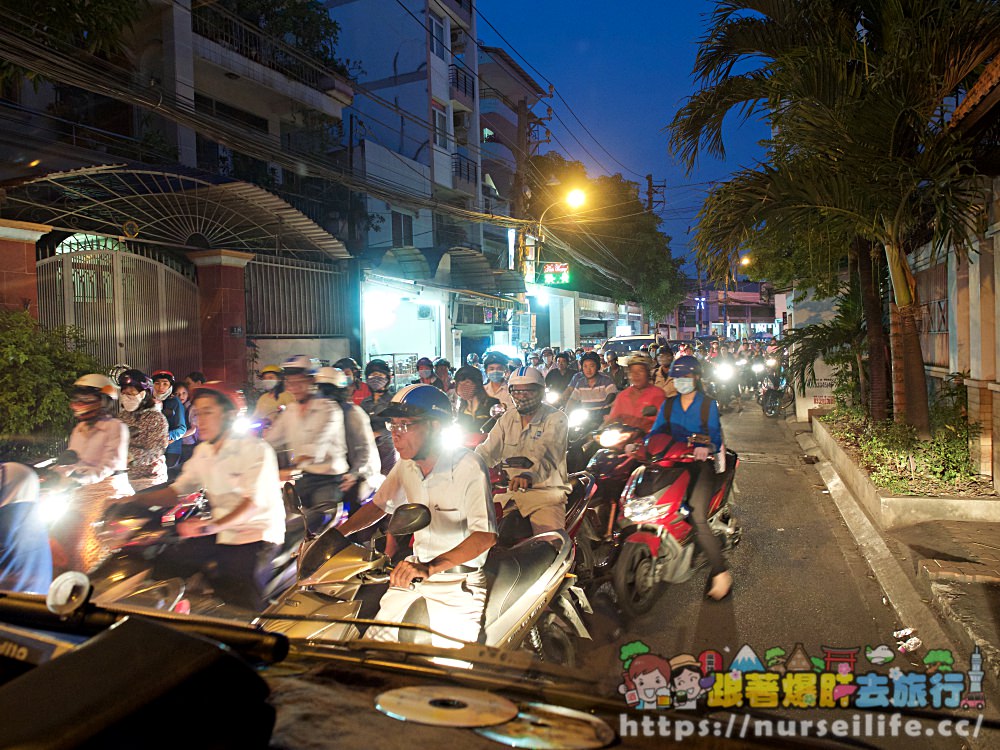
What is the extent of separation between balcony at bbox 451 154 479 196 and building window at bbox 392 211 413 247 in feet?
17.0

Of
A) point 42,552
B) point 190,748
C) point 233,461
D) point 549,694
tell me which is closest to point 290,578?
point 233,461

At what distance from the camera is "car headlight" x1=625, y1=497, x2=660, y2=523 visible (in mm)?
5582

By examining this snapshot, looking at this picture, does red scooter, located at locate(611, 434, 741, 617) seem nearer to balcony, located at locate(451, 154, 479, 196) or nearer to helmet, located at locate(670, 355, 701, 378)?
helmet, located at locate(670, 355, 701, 378)

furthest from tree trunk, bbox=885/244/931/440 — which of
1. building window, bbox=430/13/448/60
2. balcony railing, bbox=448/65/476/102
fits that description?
balcony railing, bbox=448/65/476/102

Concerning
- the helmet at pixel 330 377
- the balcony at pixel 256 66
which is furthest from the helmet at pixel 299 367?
the balcony at pixel 256 66

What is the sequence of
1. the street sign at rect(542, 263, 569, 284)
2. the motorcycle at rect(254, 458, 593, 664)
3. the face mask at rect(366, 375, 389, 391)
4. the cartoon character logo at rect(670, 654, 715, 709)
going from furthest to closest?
the street sign at rect(542, 263, 569, 284), the face mask at rect(366, 375, 389, 391), the motorcycle at rect(254, 458, 593, 664), the cartoon character logo at rect(670, 654, 715, 709)

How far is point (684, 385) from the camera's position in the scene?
21.6 ft

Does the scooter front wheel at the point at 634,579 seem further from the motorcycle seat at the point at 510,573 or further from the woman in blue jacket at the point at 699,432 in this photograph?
the motorcycle seat at the point at 510,573

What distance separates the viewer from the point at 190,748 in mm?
1166

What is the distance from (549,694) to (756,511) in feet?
25.0

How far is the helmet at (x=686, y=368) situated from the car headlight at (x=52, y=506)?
4989 millimetres

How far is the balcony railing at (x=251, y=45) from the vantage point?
55.0ft

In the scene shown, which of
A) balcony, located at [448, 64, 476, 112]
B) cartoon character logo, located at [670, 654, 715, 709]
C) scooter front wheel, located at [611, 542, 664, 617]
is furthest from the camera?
Result: balcony, located at [448, 64, 476, 112]

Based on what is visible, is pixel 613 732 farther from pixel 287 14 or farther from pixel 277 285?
pixel 287 14
